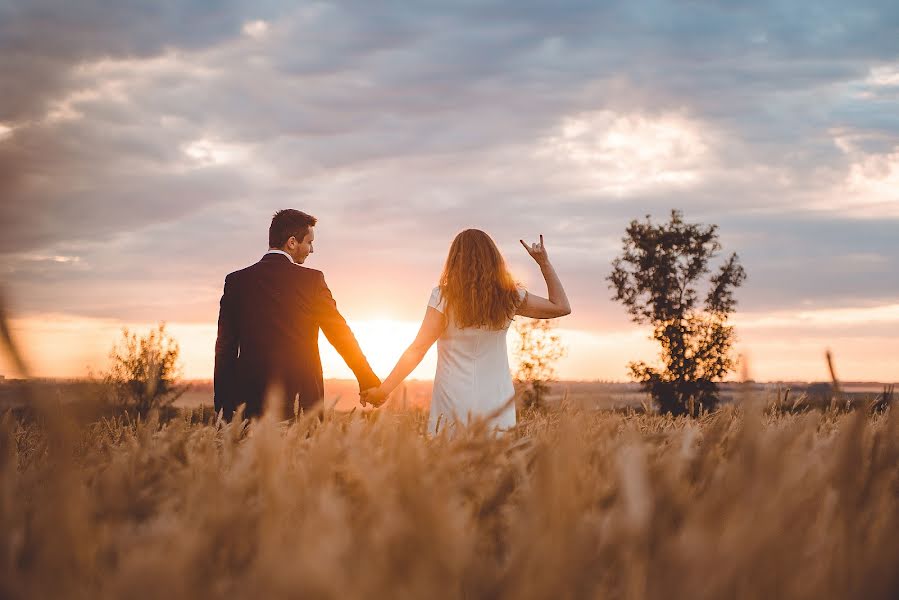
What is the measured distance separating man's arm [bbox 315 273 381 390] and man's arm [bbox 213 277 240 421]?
89cm

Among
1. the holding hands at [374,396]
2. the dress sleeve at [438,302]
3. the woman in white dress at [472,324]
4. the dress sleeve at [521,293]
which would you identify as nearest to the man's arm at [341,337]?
the holding hands at [374,396]

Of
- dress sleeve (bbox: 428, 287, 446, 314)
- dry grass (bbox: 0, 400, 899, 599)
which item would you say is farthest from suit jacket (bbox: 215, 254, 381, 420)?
dry grass (bbox: 0, 400, 899, 599)

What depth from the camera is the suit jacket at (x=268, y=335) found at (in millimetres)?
8031

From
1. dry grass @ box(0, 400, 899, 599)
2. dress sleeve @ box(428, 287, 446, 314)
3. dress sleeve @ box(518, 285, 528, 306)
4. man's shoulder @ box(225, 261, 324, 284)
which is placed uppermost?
man's shoulder @ box(225, 261, 324, 284)

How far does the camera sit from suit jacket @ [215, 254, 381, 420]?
8.03 meters

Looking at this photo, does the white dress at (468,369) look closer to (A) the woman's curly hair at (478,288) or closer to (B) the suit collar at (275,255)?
(A) the woman's curly hair at (478,288)

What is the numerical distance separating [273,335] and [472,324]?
95.2 inches

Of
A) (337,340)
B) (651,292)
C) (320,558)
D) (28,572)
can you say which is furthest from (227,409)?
(651,292)

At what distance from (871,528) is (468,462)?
0.69m

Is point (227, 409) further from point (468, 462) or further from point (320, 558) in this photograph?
point (320, 558)

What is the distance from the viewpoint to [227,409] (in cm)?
805

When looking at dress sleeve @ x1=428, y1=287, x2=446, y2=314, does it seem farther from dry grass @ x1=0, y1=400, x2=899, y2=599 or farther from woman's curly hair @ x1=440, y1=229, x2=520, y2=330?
dry grass @ x1=0, y1=400, x2=899, y2=599

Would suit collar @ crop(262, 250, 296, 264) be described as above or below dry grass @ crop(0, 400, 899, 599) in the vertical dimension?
above

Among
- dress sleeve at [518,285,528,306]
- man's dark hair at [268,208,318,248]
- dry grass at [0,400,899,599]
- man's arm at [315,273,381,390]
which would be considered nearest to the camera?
dry grass at [0,400,899,599]
